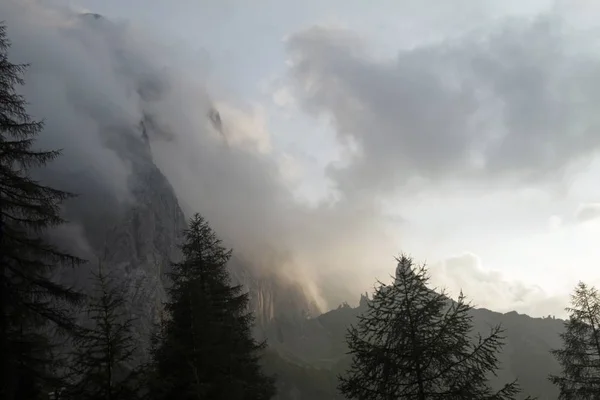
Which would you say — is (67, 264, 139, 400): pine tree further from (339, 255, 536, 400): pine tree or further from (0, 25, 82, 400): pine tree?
(339, 255, 536, 400): pine tree

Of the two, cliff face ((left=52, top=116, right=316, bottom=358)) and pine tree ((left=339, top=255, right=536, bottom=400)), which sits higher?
cliff face ((left=52, top=116, right=316, bottom=358))

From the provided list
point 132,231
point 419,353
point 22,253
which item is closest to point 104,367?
point 22,253

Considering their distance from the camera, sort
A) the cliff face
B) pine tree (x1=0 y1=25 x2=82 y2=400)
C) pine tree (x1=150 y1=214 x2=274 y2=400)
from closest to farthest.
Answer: pine tree (x1=0 y1=25 x2=82 y2=400)
pine tree (x1=150 y1=214 x2=274 y2=400)
the cliff face

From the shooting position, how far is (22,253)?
1335 centimetres

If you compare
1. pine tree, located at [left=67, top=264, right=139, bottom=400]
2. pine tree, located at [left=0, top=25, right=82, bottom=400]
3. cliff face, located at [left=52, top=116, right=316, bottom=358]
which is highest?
cliff face, located at [left=52, top=116, right=316, bottom=358]

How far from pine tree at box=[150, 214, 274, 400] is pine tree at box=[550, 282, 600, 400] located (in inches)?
609

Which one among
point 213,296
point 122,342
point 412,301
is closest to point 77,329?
point 122,342

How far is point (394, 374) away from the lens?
13133mm

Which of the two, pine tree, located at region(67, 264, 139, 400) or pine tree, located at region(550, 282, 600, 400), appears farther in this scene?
pine tree, located at region(550, 282, 600, 400)

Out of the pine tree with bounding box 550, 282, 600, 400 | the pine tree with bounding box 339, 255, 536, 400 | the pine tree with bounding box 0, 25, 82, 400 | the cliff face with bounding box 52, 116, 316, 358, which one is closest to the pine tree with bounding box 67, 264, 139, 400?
the pine tree with bounding box 0, 25, 82, 400

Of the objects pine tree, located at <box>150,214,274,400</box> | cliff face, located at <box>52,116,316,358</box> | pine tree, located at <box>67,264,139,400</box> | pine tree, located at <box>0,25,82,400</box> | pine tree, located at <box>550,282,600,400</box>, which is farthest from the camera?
cliff face, located at <box>52,116,316,358</box>

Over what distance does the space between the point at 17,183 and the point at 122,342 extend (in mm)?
6149

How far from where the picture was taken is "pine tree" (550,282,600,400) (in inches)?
824

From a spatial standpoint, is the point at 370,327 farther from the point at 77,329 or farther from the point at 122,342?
the point at 77,329
